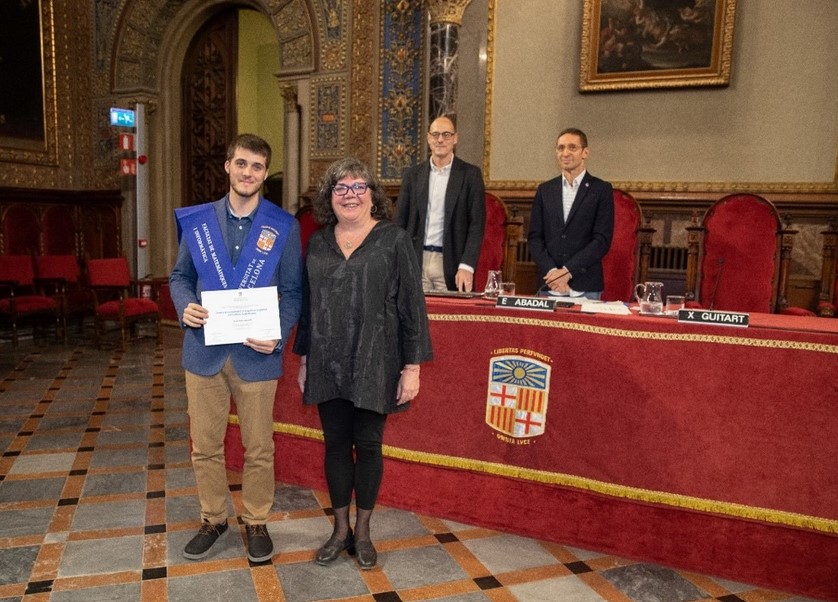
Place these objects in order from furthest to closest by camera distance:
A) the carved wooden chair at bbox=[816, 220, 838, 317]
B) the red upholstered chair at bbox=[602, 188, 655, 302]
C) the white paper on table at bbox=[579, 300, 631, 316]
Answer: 1. the carved wooden chair at bbox=[816, 220, 838, 317]
2. the red upholstered chair at bbox=[602, 188, 655, 302]
3. the white paper on table at bbox=[579, 300, 631, 316]

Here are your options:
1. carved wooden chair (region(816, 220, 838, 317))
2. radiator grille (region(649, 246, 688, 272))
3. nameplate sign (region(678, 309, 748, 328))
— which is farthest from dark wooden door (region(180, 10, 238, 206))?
nameplate sign (region(678, 309, 748, 328))

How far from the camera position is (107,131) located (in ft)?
27.8

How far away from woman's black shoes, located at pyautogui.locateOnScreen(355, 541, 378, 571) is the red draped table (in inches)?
19.5

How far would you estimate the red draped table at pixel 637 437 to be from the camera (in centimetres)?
228

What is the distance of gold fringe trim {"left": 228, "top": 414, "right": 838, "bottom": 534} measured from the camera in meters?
2.30

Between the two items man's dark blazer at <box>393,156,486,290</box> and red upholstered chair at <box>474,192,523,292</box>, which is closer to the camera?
man's dark blazer at <box>393,156,486,290</box>

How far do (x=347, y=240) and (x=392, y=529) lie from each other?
1.31m

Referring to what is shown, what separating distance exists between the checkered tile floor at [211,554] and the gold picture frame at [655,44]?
4344 millimetres

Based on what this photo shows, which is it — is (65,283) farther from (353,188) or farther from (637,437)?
(637,437)

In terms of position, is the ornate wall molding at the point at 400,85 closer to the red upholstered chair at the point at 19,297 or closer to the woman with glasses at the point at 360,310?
the red upholstered chair at the point at 19,297

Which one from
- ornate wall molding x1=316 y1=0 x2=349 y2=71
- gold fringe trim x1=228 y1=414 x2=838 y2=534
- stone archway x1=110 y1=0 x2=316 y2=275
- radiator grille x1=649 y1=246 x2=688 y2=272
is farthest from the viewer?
stone archway x1=110 y1=0 x2=316 y2=275

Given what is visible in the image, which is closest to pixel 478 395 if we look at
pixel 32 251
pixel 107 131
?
pixel 32 251

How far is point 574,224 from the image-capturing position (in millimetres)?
3311

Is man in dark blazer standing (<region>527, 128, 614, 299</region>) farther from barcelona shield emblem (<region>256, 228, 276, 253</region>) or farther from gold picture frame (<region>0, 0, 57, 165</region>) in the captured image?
gold picture frame (<region>0, 0, 57, 165</region>)
